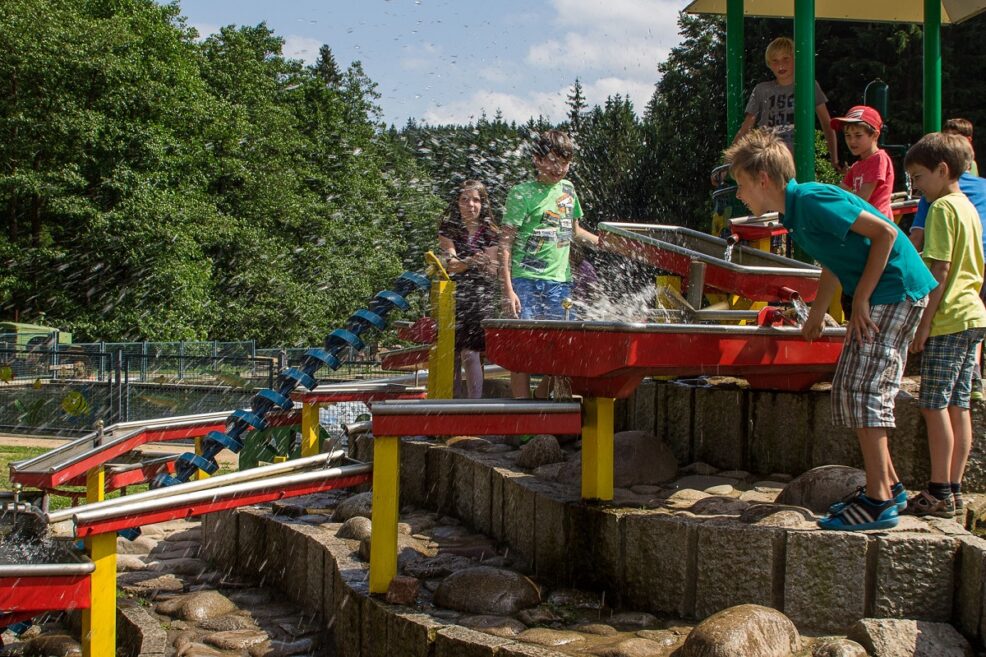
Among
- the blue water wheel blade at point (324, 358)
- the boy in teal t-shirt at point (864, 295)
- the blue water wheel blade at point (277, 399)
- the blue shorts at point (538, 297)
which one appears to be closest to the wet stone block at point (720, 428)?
the blue shorts at point (538, 297)

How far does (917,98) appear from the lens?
80.5 ft

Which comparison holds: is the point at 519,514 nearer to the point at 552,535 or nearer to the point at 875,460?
the point at 552,535

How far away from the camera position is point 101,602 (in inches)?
177

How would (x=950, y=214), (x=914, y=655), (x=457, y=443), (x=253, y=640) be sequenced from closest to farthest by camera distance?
(x=914, y=655) → (x=950, y=214) → (x=253, y=640) → (x=457, y=443)

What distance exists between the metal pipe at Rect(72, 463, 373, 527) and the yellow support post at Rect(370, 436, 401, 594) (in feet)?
1.87

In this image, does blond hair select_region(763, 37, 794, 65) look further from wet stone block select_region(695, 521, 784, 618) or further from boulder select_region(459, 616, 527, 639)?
boulder select_region(459, 616, 527, 639)

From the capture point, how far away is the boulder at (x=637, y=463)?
16.6 ft

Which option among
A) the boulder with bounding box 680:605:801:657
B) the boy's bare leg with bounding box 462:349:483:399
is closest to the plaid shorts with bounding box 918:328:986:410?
the boulder with bounding box 680:605:801:657

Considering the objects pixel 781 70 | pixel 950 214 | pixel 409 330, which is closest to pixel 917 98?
pixel 781 70

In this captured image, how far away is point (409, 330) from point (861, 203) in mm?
3877

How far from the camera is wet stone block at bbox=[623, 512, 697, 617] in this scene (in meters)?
3.99

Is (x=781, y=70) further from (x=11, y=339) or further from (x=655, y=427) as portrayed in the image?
(x=11, y=339)

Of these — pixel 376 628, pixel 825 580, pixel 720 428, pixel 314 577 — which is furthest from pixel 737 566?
pixel 314 577

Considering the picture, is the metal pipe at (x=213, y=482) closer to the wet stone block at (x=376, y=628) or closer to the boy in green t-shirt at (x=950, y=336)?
the wet stone block at (x=376, y=628)
